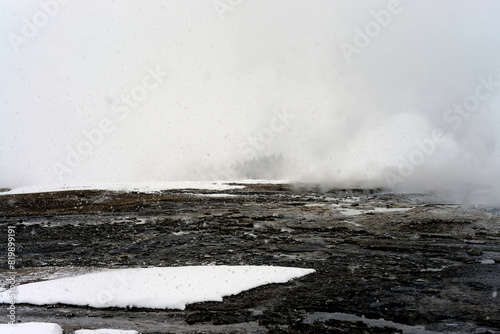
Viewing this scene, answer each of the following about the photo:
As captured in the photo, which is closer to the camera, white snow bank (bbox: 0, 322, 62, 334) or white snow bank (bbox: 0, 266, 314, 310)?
white snow bank (bbox: 0, 322, 62, 334)

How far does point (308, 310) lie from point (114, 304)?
13.1ft

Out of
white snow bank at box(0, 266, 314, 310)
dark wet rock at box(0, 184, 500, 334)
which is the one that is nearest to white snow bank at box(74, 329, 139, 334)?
dark wet rock at box(0, 184, 500, 334)

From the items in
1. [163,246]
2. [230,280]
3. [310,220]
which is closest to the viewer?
[230,280]

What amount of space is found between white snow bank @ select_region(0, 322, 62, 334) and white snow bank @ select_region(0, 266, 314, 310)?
1.39 m

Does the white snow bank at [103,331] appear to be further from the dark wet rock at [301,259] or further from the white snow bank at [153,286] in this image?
the white snow bank at [153,286]

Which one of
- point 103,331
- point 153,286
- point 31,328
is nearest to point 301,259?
point 153,286

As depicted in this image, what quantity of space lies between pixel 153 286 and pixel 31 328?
2.54 meters

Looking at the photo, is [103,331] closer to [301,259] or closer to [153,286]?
[153,286]

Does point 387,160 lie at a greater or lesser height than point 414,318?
greater

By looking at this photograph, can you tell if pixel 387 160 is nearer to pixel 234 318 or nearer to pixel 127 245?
pixel 127 245

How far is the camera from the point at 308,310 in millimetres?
6133

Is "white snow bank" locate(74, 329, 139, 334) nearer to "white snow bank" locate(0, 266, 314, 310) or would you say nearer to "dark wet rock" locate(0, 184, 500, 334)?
"dark wet rock" locate(0, 184, 500, 334)

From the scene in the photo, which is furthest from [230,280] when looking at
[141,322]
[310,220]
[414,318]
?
[310,220]

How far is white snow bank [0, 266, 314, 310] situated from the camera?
22.2ft
